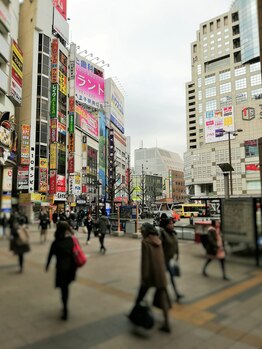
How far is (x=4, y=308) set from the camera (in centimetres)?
169

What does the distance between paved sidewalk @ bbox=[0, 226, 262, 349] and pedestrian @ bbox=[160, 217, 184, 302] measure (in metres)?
0.05

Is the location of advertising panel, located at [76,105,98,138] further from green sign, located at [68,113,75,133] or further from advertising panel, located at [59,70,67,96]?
advertising panel, located at [59,70,67,96]

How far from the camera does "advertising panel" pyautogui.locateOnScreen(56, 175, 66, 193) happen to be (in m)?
36.9

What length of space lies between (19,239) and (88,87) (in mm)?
62758

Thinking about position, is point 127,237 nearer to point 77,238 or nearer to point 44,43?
point 77,238

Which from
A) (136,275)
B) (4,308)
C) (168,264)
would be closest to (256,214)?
(168,264)

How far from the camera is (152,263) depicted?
2006 mm

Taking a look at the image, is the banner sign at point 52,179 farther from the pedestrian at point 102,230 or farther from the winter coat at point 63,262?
the winter coat at point 63,262

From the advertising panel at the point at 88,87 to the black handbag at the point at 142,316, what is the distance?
194 ft

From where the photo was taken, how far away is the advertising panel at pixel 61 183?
3687cm

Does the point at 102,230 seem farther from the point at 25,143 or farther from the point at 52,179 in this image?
the point at 52,179

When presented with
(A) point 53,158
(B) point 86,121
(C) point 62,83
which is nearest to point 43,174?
(A) point 53,158

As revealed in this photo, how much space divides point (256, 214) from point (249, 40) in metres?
1.74

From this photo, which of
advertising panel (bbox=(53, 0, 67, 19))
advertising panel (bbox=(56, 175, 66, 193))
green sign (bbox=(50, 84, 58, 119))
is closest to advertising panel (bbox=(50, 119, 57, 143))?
green sign (bbox=(50, 84, 58, 119))
